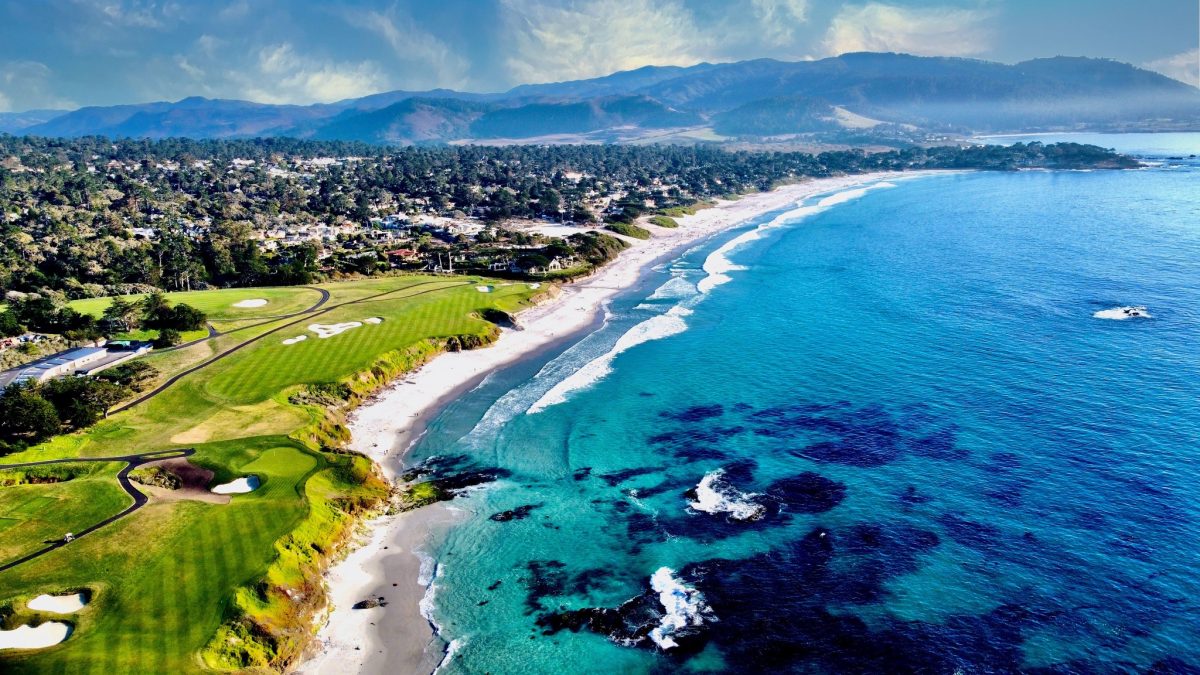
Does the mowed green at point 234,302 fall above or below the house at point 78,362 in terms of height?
above

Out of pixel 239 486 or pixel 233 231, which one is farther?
pixel 233 231

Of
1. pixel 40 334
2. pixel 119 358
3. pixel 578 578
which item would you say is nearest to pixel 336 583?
pixel 578 578

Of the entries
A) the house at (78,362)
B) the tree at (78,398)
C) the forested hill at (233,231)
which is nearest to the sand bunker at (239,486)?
the tree at (78,398)

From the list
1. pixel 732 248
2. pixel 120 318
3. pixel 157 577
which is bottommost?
pixel 157 577

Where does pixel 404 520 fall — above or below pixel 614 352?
below

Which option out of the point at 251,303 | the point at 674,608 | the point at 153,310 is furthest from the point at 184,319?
the point at 674,608

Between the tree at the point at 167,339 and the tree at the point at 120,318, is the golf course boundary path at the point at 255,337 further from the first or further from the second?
the tree at the point at 120,318

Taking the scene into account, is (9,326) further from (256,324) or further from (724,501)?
(724,501)
